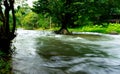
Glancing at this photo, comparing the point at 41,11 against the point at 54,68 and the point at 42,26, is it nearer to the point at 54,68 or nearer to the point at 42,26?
the point at 54,68

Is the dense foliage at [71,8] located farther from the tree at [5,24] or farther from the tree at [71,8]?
the tree at [5,24]

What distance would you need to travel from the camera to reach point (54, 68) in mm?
10211

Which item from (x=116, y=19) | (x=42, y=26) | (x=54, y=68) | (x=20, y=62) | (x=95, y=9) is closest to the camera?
(x=54, y=68)

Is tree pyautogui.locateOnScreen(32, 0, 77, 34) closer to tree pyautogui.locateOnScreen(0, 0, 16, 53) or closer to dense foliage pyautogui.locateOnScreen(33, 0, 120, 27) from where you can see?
dense foliage pyautogui.locateOnScreen(33, 0, 120, 27)

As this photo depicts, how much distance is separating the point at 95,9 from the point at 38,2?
32.2 feet

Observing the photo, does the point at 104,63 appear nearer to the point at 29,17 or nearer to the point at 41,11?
the point at 41,11

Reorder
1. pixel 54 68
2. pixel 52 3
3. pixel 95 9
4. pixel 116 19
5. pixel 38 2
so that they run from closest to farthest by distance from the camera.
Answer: pixel 54 68, pixel 52 3, pixel 95 9, pixel 38 2, pixel 116 19

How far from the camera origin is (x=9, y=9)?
12.1 meters

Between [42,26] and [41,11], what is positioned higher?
[41,11]

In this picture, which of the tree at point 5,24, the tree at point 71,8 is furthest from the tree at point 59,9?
the tree at point 5,24

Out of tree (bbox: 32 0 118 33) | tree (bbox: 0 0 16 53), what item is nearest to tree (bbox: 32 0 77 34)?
tree (bbox: 32 0 118 33)

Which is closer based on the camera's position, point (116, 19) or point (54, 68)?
point (54, 68)

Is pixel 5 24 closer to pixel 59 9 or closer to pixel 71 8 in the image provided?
pixel 59 9

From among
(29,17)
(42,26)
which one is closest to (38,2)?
(42,26)
